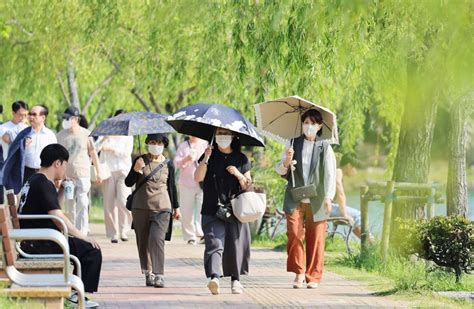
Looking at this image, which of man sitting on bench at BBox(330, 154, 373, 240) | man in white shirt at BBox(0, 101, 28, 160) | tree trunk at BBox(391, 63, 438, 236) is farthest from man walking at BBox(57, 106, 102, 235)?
tree trunk at BBox(391, 63, 438, 236)

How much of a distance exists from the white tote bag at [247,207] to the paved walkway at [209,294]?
76 centimetres

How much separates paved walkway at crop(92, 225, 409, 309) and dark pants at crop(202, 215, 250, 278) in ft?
0.83

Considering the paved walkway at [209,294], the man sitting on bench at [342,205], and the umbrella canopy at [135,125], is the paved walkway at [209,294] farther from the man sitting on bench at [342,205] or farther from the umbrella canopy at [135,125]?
the man sitting on bench at [342,205]

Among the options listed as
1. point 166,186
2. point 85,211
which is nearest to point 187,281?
point 166,186

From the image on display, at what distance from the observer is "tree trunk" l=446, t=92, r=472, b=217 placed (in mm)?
19172

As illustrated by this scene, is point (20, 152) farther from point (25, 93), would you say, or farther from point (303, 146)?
point (25, 93)

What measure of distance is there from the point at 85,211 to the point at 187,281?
510 cm

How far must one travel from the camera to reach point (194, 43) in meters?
25.6

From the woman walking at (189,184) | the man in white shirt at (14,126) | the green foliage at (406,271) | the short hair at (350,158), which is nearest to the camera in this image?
the green foliage at (406,271)

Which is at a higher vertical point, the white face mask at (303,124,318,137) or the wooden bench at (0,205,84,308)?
the white face mask at (303,124,318,137)

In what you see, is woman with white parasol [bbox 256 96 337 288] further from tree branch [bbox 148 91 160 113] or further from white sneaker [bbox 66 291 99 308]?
tree branch [bbox 148 91 160 113]

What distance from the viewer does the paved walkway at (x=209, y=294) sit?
13375mm

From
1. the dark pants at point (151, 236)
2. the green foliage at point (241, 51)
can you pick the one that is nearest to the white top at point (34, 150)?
the green foliage at point (241, 51)

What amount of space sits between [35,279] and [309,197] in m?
4.91
